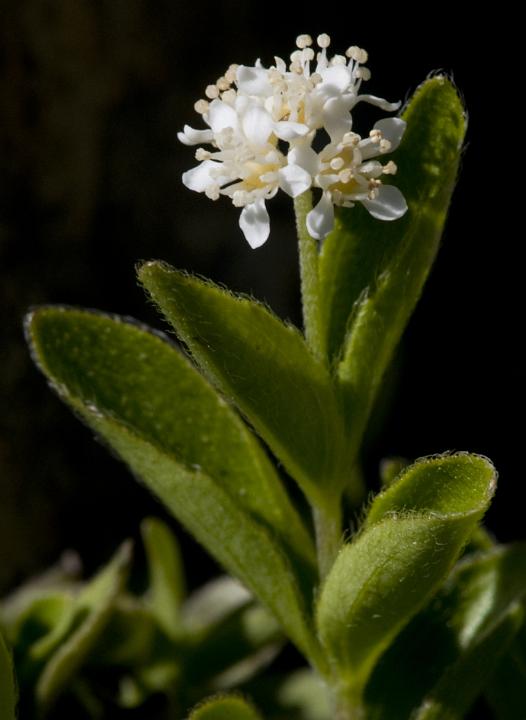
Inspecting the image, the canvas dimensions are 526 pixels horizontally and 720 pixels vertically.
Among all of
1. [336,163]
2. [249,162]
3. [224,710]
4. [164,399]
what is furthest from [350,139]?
[224,710]

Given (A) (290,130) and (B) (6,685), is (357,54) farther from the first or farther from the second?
(B) (6,685)

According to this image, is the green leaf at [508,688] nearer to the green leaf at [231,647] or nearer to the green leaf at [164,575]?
the green leaf at [231,647]

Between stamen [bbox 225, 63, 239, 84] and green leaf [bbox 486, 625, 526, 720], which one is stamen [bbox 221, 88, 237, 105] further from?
green leaf [bbox 486, 625, 526, 720]

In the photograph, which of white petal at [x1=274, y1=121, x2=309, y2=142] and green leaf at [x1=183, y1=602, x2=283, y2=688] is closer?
white petal at [x1=274, y1=121, x2=309, y2=142]

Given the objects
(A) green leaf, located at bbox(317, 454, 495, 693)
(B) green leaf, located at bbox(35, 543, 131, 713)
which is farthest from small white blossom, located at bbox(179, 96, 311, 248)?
(B) green leaf, located at bbox(35, 543, 131, 713)

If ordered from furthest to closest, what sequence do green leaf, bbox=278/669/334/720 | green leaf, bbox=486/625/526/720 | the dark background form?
the dark background
green leaf, bbox=278/669/334/720
green leaf, bbox=486/625/526/720

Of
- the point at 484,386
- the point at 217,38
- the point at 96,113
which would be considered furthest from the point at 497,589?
the point at 217,38

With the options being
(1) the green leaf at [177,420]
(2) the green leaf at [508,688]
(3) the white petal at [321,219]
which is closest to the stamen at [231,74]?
(3) the white petal at [321,219]

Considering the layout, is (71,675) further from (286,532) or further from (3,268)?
(3,268)
